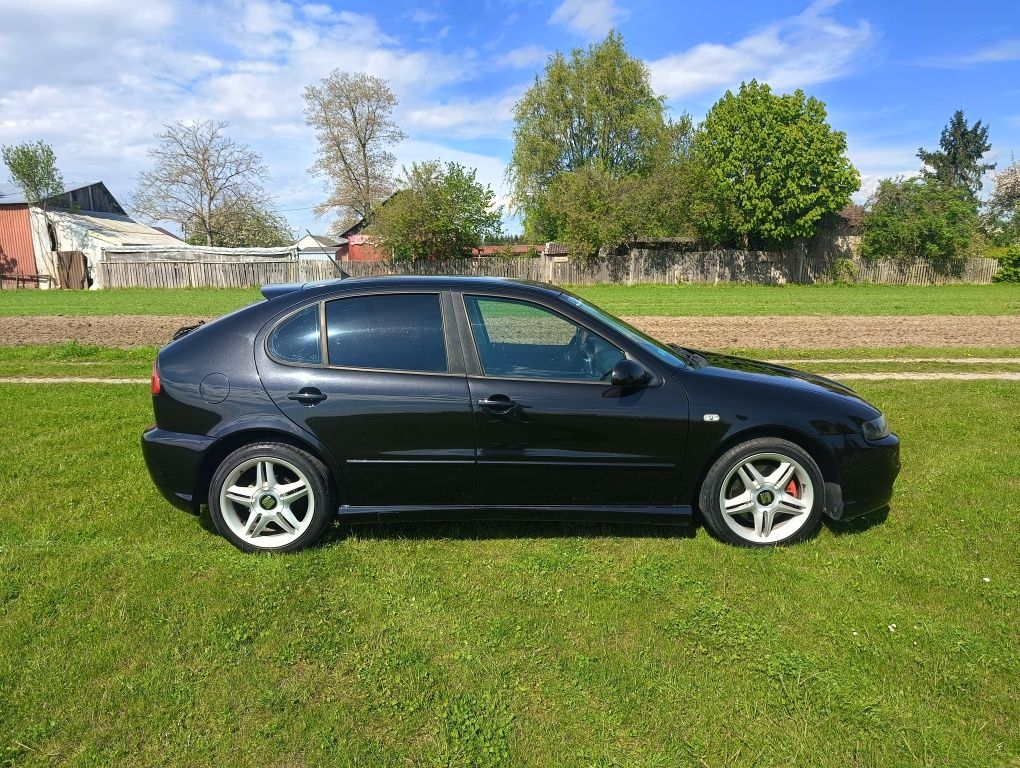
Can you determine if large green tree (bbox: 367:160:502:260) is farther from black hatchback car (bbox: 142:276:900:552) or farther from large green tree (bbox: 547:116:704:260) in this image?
black hatchback car (bbox: 142:276:900:552)

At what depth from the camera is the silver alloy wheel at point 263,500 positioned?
3945 millimetres

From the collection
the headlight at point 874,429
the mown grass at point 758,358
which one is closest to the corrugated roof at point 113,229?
the mown grass at point 758,358

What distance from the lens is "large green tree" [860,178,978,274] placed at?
3822 cm

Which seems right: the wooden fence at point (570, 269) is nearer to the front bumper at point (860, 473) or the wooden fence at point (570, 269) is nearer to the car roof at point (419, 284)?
the car roof at point (419, 284)

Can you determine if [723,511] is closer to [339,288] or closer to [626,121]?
[339,288]

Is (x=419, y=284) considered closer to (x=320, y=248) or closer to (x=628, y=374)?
(x=628, y=374)

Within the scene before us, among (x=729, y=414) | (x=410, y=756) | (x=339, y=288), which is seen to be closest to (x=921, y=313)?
(x=729, y=414)

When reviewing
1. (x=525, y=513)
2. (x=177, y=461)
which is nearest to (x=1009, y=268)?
A: (x=525, y=513)

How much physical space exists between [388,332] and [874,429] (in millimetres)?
3078

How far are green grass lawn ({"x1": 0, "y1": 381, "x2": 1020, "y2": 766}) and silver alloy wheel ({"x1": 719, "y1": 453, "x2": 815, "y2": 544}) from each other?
0.16m

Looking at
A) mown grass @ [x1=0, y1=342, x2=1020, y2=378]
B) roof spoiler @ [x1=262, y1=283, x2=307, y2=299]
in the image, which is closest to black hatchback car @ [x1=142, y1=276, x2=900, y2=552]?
roof spoiler @ [x1=262, y1=283, x2=307, y2=299]

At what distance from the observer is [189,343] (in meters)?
4.10

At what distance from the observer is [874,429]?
4.08m

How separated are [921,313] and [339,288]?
2018 cm
